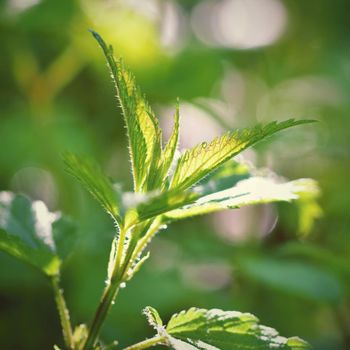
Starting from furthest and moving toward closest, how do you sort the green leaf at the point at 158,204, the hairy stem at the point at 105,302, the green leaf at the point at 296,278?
the green leaf at the point at 296,278 → the hairy stem at the point at 105,302 → the green leaf at the point at 158,204

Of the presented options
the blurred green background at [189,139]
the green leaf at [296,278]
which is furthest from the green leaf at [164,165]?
the green leaf at [296,278]

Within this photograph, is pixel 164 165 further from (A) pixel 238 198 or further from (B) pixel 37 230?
(B) pixel 37 230

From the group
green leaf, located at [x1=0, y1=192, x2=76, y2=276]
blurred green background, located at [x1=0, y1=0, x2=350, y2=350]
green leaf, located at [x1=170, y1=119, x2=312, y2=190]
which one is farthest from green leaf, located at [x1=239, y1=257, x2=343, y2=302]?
green leaf, located at [x1=170, y1=119, x2=312, y2=190]

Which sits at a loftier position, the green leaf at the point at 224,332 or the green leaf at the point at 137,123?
the green leaf at the point at 137,123

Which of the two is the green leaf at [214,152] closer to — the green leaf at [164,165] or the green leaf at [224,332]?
the green leaf at [164,165]

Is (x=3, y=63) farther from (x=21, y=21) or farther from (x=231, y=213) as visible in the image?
(x=231, y=213)

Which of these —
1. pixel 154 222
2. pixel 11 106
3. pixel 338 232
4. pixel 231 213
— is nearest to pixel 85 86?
pixel 11 106
